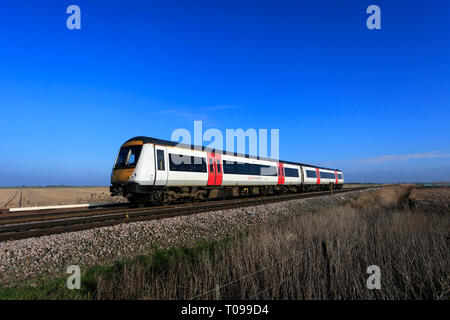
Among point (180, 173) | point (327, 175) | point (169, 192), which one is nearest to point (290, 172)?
point (327, 175)

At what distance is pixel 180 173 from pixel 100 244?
7.71m

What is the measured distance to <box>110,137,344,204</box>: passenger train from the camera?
1277 cm

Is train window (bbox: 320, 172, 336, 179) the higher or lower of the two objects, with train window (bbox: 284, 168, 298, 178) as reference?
lower

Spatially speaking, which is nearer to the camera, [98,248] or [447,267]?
[447,267]

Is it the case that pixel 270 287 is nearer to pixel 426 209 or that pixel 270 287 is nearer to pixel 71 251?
pixel 71 251

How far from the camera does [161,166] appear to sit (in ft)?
43.9

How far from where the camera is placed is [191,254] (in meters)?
6.44

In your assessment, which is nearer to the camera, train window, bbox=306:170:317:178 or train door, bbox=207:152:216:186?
train door, bbox=207:152:216:186

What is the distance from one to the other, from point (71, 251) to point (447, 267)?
765 centimetres

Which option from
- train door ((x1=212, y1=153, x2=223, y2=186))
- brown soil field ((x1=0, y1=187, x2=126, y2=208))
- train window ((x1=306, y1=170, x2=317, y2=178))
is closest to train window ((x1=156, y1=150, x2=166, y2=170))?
train door ((x1=212, y1=153, x2=223, y2=186))

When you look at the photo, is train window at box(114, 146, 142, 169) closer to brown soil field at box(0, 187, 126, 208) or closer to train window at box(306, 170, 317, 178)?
brown soil field at box(0, 187, 126, 208)
